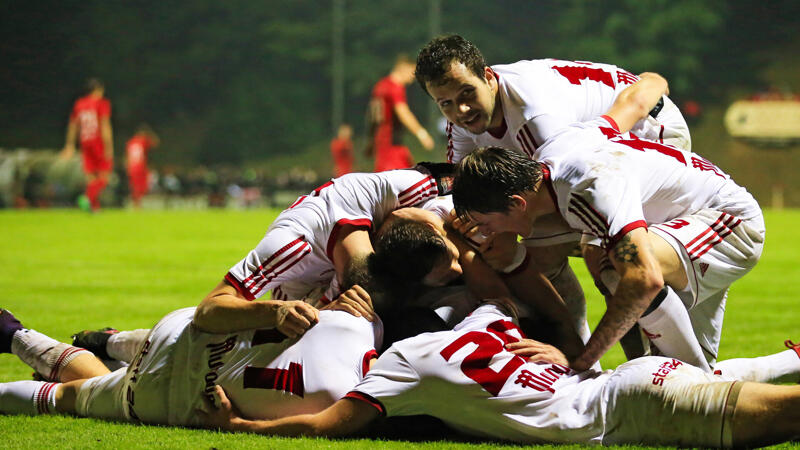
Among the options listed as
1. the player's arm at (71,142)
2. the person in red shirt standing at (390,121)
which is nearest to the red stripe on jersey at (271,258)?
the person in red shirt standing at (390,121)

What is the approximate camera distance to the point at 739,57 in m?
41.1

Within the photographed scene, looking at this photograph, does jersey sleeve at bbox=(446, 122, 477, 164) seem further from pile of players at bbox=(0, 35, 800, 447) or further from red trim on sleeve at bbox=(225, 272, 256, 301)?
red trim on sleeve at bbox=(225, 272, 256, 301)

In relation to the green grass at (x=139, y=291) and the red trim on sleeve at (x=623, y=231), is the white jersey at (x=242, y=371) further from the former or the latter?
the red trim on sleeve at (x=623, y=231)

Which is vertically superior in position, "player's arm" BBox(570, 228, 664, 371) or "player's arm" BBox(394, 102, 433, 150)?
"player's arm" BBox(394, 102, 433, 150)

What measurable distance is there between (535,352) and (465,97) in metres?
1.62

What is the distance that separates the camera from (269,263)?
4.42 m

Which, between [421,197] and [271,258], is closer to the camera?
[271,258]

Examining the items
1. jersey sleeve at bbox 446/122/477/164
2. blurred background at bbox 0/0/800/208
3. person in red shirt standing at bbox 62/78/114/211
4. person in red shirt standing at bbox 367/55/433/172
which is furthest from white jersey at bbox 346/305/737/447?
blurred background at bbox 0/0/800/208

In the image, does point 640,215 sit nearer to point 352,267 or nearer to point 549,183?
point 549,183

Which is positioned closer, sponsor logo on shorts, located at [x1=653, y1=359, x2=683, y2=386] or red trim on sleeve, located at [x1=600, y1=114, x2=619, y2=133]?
sponsor logo on shorts, located at [x1=653, y1=359, x2=683, y2=386]

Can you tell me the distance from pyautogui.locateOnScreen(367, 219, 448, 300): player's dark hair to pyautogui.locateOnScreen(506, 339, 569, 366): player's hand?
1.78 ft

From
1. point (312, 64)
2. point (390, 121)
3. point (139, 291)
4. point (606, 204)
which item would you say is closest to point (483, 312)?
point (606, 204)

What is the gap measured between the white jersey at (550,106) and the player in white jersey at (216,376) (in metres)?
1.51

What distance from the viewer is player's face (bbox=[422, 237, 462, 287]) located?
14.3 ft
